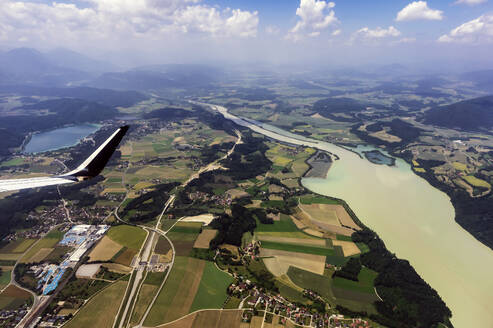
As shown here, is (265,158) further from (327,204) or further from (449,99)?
(449,99)

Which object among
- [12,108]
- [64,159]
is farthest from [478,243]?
[12,108]

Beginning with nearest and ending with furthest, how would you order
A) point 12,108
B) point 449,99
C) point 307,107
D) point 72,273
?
point 72,273 → point 12,108 → point 307,107 → point 449,99

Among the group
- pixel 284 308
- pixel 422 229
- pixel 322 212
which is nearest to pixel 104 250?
pixel 284 308

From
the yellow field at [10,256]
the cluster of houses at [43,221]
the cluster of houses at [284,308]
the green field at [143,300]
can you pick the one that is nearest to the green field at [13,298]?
the yellow field at [10,256]

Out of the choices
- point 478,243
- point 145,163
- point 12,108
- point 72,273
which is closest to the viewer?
point 72,273

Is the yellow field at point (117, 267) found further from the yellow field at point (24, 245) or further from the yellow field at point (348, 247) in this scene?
the yellow field at point (348, 247)

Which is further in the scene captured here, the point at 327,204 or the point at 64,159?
the point at 64,159
